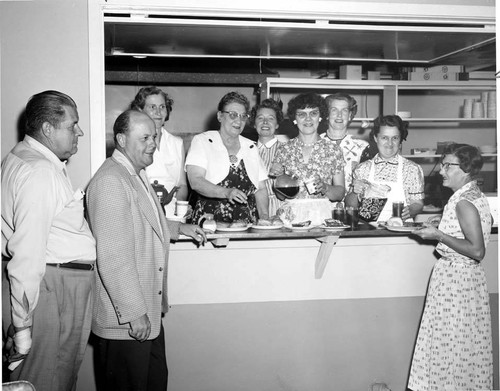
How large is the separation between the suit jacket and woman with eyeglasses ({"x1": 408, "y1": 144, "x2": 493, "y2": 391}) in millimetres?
1457

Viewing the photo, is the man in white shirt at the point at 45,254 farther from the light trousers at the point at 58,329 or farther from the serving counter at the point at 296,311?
the serving counter at the point at 296,311

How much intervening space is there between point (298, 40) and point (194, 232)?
8.20ft

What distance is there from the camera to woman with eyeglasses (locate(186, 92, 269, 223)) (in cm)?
350

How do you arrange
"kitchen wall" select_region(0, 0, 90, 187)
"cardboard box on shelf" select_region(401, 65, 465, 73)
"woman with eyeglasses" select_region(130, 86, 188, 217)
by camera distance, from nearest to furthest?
"kitchen wall" select_region(0, 0, 90, 187) < "woman with eyeglasses" select_region(130, 86, 188, 217) < "cardboard box on shelf" select_region(401, 65, 465, 73)

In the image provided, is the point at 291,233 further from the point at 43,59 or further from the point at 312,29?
the point at 43,59

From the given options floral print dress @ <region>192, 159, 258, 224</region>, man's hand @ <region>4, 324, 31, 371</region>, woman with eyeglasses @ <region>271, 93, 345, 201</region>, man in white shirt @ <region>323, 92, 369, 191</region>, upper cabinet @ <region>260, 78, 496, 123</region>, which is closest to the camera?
man's hand @ <region>4, 324, 31, 371</region>

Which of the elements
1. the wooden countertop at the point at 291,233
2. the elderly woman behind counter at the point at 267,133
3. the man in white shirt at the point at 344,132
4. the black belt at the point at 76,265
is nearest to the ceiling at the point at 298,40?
the man in white shirt at the point at 344,132

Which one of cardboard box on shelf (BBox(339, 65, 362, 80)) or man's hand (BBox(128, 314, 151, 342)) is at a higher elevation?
cardboard box on shelf (BBox(339, 65, 362, 80))

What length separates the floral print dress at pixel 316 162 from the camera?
3.83m

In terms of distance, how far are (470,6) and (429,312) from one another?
197 cm

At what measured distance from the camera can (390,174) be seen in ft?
12.3

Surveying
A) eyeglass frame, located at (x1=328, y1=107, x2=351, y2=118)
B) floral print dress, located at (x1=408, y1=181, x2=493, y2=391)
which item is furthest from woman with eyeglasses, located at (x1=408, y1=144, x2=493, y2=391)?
eyeglass frame, located at (x1=328, y1=107, x2=351, y2=118)

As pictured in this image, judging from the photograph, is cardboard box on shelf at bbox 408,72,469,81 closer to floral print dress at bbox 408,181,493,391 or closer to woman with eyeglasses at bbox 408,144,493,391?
woman with eyeglasses at bbox 408,144,493,391

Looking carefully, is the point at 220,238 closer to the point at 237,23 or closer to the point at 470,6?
the point at 237,23
